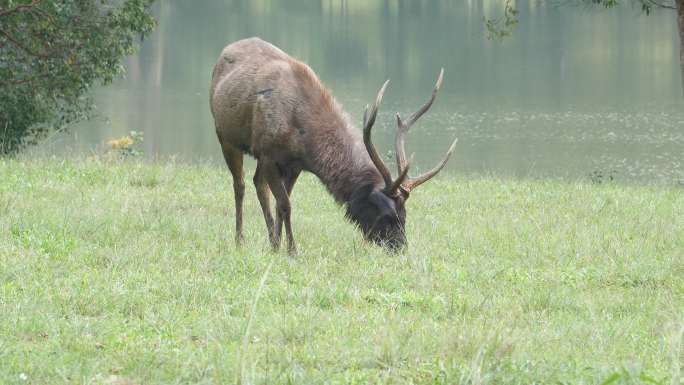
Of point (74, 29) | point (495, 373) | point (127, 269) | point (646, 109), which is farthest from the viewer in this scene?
point (646, 109)

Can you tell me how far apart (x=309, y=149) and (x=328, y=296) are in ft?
9.10

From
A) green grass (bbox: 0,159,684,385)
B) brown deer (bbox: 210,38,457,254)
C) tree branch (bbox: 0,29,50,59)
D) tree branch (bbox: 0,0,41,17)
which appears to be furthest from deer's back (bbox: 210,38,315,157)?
tree branch (bbox: 0,29,50,59)

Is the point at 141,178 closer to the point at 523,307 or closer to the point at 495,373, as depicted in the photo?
the point at 523,307

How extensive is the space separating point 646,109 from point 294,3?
4765cm

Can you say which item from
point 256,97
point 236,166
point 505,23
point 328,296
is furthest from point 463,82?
point 328,296

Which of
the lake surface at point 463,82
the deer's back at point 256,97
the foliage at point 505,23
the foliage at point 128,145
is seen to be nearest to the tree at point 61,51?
the foliage at point 128,145

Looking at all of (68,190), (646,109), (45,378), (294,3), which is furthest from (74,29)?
(294,3)

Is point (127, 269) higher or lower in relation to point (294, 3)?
higher

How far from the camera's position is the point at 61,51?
1883 centimetres

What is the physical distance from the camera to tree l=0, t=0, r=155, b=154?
18.6 metres

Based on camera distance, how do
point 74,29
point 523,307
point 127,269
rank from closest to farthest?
point 523,307 → point 127,269 → point 74,29

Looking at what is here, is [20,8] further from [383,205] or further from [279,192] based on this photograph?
[383,205]

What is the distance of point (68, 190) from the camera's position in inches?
469

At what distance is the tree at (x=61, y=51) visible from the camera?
61.1 feet
